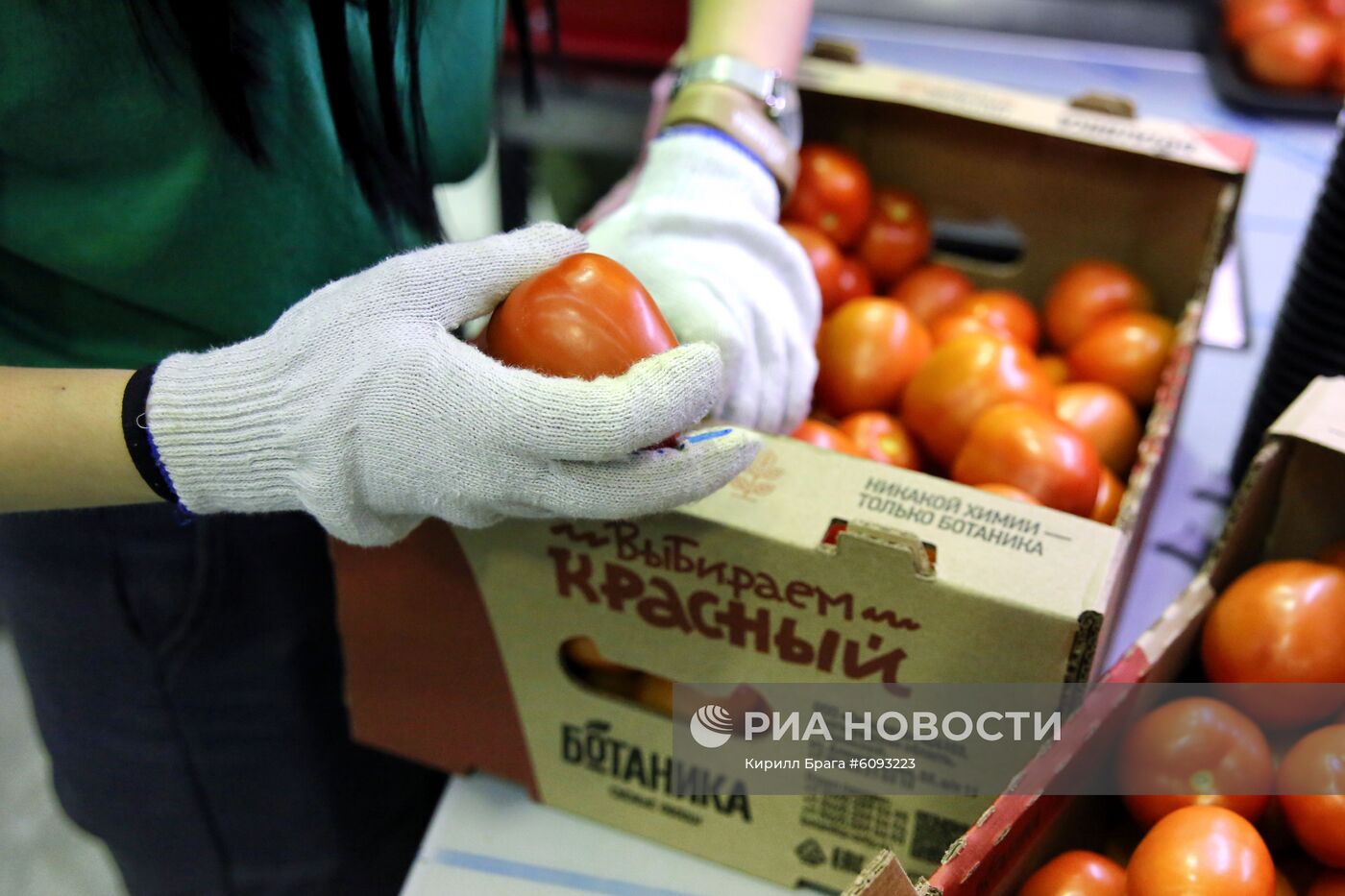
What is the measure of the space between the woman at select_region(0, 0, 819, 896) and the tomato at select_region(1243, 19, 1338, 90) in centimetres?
107

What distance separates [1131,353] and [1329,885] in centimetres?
60

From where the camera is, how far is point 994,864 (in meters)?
0.67

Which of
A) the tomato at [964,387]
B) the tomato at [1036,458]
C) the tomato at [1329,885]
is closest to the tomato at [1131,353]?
the tomato at [964,387]

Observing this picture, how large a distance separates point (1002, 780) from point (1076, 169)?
2.63ft

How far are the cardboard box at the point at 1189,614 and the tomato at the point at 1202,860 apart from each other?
2.6 inches

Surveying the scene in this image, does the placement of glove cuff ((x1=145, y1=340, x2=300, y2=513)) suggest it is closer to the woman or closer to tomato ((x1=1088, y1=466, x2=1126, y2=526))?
the woman

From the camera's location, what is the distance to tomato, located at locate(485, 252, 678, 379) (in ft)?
2.33

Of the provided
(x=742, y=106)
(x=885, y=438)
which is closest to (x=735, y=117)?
(x=742, y=106)

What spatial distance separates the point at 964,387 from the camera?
107 cm

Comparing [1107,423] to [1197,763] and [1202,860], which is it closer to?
[1197,763]

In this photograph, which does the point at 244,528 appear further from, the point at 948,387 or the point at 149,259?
the point at 948,387

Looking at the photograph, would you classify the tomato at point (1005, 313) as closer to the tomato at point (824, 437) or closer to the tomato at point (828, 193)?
the tomato at point (828, 193)

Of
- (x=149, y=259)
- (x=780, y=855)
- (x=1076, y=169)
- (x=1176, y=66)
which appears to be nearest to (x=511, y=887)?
(x=780, y=855)

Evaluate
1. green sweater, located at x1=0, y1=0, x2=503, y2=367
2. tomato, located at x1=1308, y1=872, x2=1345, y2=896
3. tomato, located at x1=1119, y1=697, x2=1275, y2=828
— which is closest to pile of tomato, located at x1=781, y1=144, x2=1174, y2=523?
tomato, located at x1=1119, y1=697, x2=1275, y2=828
